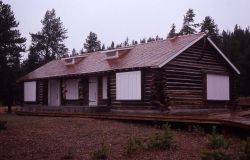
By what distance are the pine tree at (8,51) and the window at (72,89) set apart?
6728 millimetres

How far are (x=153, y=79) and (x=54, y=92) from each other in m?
13.5

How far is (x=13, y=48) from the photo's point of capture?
37.8 meters

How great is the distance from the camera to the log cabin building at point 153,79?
2497 centimetres

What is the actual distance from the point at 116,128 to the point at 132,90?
25.6 feet

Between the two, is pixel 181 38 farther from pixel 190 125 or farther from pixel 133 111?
pixel 190 125

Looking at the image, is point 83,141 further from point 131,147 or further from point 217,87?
point 217,87

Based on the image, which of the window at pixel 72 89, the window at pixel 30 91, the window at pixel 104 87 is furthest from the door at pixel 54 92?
the window at pixel 104 87

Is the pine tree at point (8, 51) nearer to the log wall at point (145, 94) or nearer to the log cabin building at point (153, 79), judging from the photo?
the log cabin building at point (153, 79)

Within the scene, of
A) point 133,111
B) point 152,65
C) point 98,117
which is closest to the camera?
point 98,117

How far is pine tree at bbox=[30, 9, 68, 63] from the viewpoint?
2357 inches

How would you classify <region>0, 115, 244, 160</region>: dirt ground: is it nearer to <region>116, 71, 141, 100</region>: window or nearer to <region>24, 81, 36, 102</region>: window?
<region>116, 71, 141, 100</region>: window

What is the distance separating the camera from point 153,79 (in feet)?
80.8

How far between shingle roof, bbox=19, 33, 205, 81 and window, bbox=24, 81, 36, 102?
0.75m

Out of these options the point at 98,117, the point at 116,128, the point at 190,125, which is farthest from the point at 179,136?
the point at 98,117
